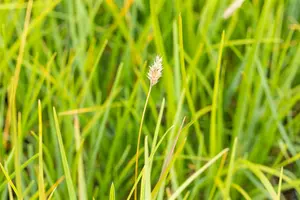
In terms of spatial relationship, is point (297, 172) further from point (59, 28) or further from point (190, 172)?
point (59, 28)

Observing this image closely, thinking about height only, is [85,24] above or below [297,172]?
above

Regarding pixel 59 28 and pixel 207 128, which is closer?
pixel 207 128

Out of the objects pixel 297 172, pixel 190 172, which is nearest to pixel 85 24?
pixel 190 172

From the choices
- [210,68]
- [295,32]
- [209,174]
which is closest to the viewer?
[209,174]

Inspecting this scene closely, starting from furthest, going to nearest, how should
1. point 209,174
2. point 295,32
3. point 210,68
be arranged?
1. point 295,32
2. point 210,68
3. point 209,174

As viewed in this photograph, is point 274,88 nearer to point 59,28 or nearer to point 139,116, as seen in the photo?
point 139,116

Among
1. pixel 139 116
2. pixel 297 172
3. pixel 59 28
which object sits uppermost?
pixel 59 28

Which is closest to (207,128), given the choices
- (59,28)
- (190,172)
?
(190,172)
